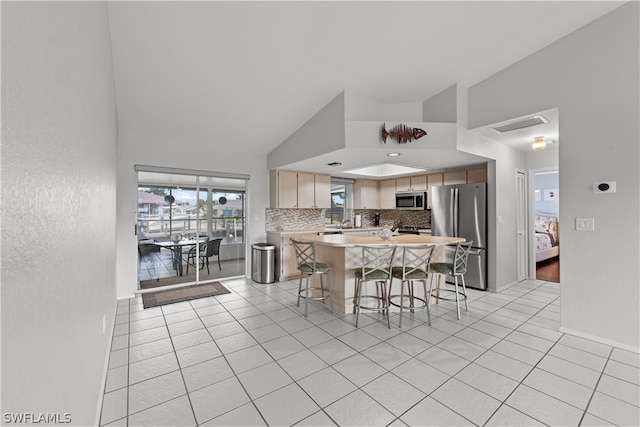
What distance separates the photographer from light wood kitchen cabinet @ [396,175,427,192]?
19.6 feet

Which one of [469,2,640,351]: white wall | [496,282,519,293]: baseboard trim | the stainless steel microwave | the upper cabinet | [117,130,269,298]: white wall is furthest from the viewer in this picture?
the stainless steel microwave

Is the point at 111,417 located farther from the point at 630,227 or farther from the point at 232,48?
the point at 630,227

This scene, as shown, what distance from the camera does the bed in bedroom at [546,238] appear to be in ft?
21.5

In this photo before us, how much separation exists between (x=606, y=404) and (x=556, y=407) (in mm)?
376

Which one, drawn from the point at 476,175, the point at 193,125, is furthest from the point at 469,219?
the point at 193,125

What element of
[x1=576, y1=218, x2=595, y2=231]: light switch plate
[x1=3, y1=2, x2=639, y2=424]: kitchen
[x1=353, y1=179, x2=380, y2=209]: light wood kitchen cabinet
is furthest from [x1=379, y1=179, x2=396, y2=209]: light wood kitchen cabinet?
[x1=576, y1=218, x2=595, y2=231]: light switch plate

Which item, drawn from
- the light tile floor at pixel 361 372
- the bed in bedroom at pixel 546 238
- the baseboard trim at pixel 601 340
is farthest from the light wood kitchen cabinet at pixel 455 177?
the baseboard trim at pixel 601 340

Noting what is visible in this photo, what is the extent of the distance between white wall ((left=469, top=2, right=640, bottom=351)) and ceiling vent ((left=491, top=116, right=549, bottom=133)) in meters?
0.26

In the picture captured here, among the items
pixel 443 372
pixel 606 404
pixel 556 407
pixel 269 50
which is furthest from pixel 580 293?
pixel 269 50

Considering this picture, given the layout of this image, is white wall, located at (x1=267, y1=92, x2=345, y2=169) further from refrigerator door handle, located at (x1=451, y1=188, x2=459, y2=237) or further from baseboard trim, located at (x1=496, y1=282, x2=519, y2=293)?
baseboard trim, located at (x1=496, y1=282, x2=519, y2=293)

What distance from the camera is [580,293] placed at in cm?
296

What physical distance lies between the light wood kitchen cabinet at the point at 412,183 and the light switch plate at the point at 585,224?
10.2ft

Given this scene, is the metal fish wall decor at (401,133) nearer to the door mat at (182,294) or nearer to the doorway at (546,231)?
the doorway at (546,231)

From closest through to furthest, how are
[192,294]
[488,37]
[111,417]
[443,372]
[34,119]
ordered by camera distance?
[34,119] < [111,417] < [443,372] < [488,37] < [192,294]
